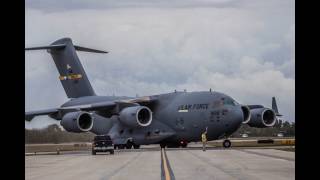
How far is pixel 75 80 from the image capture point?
63656mm

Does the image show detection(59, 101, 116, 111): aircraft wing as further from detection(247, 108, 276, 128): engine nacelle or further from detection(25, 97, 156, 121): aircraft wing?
detection(247, 108, 276, 128): engine nacelle

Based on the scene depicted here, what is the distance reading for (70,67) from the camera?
63625 millimetres

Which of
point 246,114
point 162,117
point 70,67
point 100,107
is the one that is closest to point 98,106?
point 100,107

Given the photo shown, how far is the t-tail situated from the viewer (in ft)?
207

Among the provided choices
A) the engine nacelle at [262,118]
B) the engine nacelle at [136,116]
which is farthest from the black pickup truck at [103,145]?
the engine nacelle at [262,118]

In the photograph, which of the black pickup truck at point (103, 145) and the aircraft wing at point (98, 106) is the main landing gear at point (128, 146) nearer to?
the aircraft wing at point (98, 106)

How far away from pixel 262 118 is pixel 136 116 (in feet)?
35.1

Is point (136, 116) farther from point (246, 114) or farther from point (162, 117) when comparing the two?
point (246, 114)

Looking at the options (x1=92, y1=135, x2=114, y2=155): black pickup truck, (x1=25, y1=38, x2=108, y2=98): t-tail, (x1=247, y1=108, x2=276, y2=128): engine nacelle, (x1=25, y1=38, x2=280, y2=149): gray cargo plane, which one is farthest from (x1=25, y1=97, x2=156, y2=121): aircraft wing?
(x1=92, y1=135, x2=114, y2=155): black pickup truck

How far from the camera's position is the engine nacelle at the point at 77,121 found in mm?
51750

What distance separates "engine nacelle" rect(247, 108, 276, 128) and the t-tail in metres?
15.6
